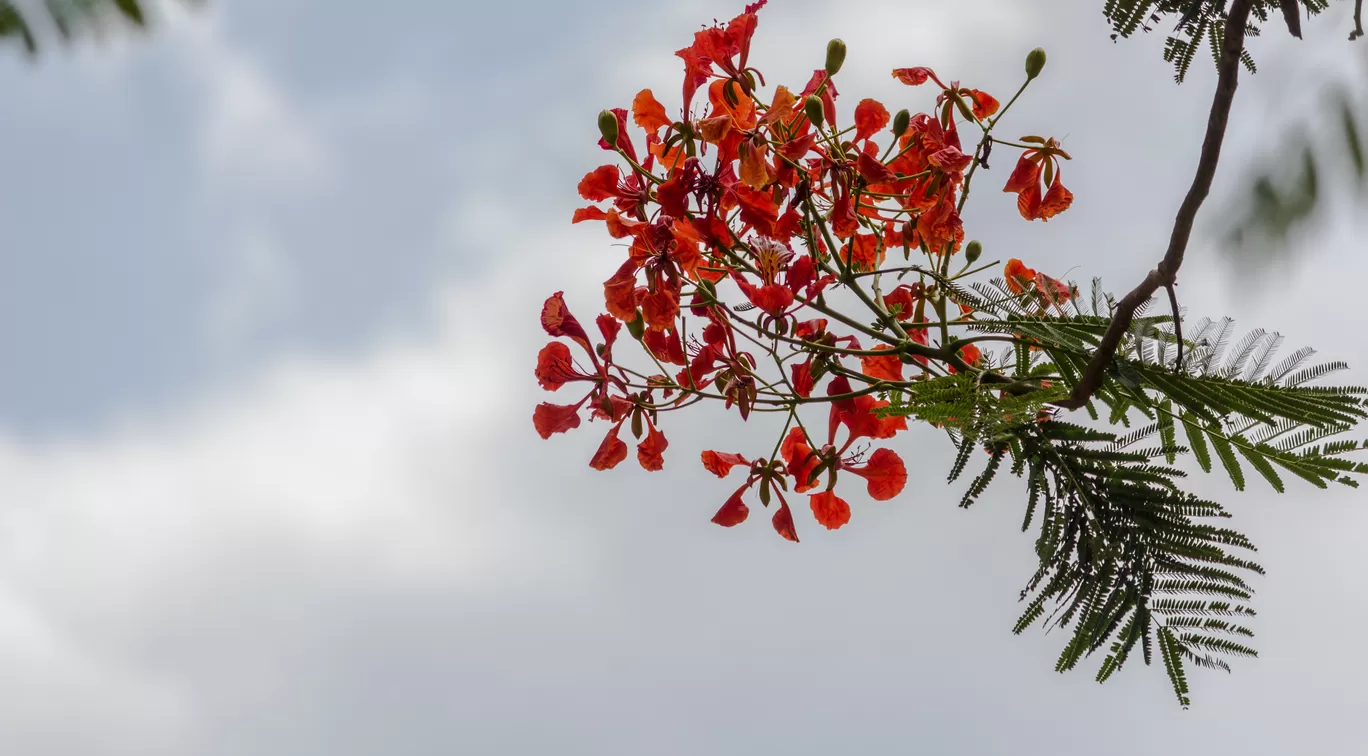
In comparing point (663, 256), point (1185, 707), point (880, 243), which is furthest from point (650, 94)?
point (1185, 707)

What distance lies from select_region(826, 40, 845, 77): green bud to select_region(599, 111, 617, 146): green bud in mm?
397

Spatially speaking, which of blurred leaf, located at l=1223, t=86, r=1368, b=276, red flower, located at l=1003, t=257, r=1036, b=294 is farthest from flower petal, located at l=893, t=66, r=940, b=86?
blurred leaf, located at l=1223, t=86, r=1368, b=276

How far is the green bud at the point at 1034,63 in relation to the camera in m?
2.22

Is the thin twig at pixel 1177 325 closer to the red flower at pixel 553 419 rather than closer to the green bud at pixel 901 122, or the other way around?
the green bud at pixel 901 122

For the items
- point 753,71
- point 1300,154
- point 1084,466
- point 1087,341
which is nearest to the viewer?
point 1300,154

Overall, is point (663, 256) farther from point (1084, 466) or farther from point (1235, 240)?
point (1235, 240)

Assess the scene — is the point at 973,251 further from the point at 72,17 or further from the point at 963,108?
the point at 72,17

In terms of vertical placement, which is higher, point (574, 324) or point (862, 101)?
point (862, 101)

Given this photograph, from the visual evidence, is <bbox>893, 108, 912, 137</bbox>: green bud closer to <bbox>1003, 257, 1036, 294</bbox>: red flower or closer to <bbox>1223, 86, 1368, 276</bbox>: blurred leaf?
<bbox>1003, 257, 1036, 294</bbox>: red flower

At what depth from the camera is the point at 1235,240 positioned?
1.06m

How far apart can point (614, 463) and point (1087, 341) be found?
905 mm

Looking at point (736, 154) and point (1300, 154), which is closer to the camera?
point (1300, 154)

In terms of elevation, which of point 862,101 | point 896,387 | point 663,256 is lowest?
point 896,387

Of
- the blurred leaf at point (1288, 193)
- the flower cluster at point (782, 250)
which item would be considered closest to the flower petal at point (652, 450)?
the flower cluster at point (782, 250)
